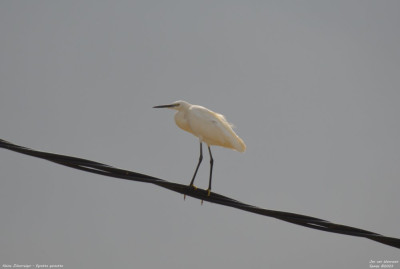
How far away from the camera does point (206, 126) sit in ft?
32.1

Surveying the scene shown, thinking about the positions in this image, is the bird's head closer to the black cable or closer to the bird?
the bird

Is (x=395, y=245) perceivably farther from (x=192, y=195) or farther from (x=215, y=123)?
(x=215, y=123)

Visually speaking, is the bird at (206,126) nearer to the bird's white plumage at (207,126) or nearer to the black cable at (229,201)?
the bird's white plumage at (207,126)

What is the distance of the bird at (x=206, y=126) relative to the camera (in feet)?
31.7

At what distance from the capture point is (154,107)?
11.0m

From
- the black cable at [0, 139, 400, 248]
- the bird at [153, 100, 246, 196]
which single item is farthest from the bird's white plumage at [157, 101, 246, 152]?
the black cable at [0, 139, 400, 248]

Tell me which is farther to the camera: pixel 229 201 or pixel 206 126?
pixel 206 126

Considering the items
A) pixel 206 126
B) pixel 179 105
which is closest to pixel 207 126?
pixel 206 126

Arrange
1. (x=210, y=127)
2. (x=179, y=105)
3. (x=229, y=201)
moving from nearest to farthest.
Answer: (x=229, y=201), (x=210, y=127), (x=179, y=105)

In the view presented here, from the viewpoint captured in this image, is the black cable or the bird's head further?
the bird's head

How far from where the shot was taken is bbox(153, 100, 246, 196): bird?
380 inches

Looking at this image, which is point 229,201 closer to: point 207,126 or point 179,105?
point 207,126

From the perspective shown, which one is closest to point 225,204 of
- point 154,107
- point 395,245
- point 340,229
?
point 340,229

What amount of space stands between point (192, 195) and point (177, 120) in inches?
158
